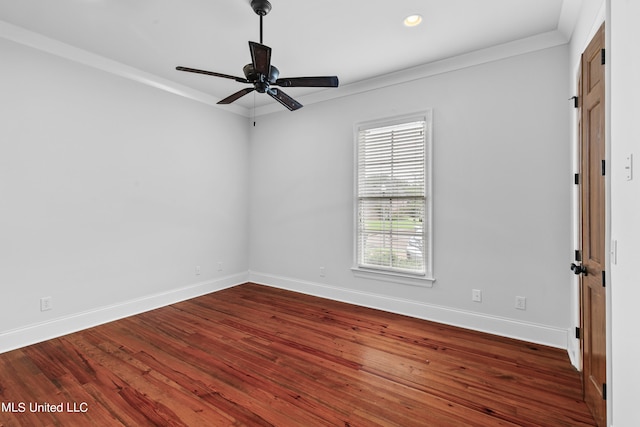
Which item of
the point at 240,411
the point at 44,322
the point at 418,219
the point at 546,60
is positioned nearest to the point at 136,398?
the point at 240,411

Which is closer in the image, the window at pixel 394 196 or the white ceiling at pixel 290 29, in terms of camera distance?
the white ceiling at pixel 290 29

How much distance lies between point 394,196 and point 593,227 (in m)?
2.09

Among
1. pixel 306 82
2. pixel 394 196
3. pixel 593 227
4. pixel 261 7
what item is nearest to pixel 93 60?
pixel 261 7

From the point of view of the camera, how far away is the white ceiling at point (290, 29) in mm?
2533

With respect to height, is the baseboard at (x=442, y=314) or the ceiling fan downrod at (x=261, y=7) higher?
the ceiling fan downrod at (x=261, y=7)

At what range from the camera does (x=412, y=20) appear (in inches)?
107

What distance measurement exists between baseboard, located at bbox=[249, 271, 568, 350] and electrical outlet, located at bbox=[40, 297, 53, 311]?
2.75m

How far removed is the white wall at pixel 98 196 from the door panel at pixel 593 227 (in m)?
4.34

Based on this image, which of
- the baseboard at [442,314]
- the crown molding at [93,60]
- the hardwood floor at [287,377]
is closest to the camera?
the hardwood floor at [287,377]

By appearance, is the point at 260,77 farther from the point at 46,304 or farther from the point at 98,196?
the point at 46,304

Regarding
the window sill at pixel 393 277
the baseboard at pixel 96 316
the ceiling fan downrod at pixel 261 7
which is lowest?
the baseboard at pixel 96 316

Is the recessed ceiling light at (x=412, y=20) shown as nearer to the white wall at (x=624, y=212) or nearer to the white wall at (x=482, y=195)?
the white wall at (x=482, y=195)

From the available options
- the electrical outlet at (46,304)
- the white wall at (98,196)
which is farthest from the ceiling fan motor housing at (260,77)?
the electrical outlet at (46,304)

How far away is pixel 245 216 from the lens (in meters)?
5.28
